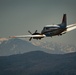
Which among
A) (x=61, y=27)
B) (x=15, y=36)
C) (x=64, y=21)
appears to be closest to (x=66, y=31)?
(x=61, y=27)

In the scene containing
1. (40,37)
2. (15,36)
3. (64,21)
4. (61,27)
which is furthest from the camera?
(64,21)

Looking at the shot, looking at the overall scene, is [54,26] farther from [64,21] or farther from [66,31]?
[64,21]

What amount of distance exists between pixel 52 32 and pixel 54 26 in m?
4.37

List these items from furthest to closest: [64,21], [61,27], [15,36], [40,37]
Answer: [64,21], [61,27], [40,37], [15,36]

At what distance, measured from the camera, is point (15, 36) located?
85375 mm

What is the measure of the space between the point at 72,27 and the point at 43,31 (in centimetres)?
1376

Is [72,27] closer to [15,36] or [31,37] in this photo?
[31,37]

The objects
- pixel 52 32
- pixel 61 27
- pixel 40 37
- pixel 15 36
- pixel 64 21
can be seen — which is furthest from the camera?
pixel 64 21

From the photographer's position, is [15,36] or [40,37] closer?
[15,36]

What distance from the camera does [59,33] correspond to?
3942 inches

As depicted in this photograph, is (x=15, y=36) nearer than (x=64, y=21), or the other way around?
(x=15, y=36)

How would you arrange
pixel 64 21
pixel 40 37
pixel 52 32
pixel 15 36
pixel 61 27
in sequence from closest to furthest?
pixel 15 36
pixel 40 37
pixel 52 32
pixel 61 27
pixel 64 21

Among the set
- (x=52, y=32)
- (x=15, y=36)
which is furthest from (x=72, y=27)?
(x=15, y=36)

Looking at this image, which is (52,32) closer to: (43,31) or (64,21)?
(43,31)
